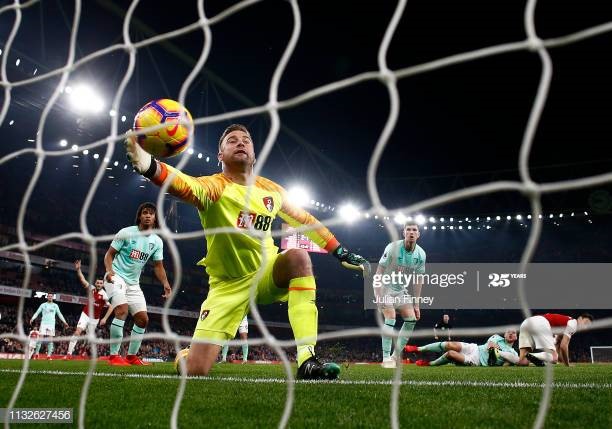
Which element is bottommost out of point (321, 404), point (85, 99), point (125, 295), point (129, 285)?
point (321, 404)

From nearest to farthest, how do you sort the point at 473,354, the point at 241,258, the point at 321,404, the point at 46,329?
the point at 321,404
the point at 241,258
the point at 473,354
the point at 46,329

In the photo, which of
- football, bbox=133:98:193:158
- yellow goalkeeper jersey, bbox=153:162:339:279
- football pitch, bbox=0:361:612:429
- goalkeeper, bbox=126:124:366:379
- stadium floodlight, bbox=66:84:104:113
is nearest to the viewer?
football pitch, bbox=0:361:612:429

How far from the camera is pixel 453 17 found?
45.1ft

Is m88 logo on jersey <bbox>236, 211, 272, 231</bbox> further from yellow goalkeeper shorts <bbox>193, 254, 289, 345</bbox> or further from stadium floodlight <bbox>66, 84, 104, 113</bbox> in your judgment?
stadium floodlight <bbox>66, 84, 104, 113</bbox>

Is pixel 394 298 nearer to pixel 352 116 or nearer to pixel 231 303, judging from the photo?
pixel 231 303

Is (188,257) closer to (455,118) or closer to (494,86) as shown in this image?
(455,118)

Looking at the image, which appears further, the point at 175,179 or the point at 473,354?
the point at 473,354

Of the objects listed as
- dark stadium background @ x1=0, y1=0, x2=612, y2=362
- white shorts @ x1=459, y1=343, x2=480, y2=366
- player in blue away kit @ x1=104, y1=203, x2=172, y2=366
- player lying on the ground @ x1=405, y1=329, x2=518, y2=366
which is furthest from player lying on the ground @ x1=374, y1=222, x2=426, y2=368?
dark stadium background @ x1=0, y1=0, x2=612, y2=362

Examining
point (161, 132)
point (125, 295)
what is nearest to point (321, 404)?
point (161, 132)

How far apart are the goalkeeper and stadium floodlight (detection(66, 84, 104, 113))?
11897mm

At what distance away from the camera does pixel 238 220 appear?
4.18 metres

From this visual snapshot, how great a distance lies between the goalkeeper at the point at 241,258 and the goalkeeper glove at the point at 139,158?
0.92 m

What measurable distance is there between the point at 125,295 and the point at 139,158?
187 inches

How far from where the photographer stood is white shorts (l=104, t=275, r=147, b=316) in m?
6.96
